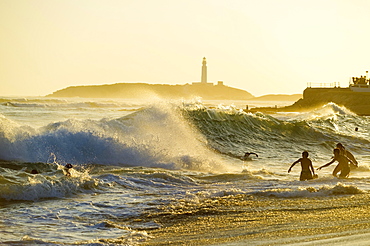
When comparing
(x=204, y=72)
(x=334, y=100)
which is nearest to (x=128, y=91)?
(x=204, y=72)

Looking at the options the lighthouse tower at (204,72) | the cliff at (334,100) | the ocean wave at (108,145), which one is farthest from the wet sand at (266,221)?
the lighthouse tower at (204,72)

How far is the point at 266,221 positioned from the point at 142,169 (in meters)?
7.53

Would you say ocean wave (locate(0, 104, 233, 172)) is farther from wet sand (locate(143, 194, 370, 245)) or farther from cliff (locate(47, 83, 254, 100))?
cliff (locate(47, 83, 254, 100))

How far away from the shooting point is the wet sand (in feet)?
25.8

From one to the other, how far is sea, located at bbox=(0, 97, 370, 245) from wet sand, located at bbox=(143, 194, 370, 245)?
0.28 meters

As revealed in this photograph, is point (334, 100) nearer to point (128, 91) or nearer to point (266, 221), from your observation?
point (266, 221)

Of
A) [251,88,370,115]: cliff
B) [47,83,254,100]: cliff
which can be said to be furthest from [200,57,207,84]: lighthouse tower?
[251,88,370,115]: cliff

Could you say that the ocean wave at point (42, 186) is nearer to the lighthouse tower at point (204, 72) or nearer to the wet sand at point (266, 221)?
the wet sand at point (266, 221)

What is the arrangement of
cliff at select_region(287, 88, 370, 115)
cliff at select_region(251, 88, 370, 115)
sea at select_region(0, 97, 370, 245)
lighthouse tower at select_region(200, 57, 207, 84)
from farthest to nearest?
lighthouse tower at select_region(200, 57, 207, 84), cliff at select_region(251, 88, 370, 115), cliff at select_region(287, 88, 370, 115), sea at select_region(0, 97, 370, 245)

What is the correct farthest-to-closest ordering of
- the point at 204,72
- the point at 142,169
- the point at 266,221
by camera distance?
the point at 204,72 < the point at 142,169 < the point at 266,221

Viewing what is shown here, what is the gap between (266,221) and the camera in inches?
355

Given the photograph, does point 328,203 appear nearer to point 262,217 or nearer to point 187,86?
point 262,217

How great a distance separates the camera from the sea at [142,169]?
30.8 ft

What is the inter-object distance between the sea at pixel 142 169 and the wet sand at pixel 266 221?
0.93 ft
